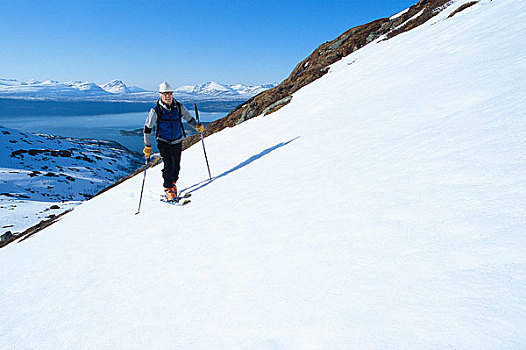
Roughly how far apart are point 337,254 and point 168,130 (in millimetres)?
6048

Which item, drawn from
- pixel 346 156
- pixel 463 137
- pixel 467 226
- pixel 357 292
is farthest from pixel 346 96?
pixel 357 292

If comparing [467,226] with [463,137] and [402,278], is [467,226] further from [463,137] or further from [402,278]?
[463,137]

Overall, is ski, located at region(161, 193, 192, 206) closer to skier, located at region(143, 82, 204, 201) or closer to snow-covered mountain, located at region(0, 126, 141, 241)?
skier, located at region(143, 82, 204, 201)

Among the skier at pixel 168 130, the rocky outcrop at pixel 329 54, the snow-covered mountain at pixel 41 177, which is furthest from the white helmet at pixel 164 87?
the snow-covered mountain at pixel 41 177

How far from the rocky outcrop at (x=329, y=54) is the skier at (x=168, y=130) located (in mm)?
9741

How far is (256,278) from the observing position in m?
2.70

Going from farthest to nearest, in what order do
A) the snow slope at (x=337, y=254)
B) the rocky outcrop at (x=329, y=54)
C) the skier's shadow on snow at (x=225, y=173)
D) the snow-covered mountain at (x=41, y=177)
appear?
the snow-covered mountain at (x=41, y=177), the rocky outcrop at (x=329, y=54), the skier's shadow on snow at (x=225, y=173), the snow slope at (x=337, y=254)

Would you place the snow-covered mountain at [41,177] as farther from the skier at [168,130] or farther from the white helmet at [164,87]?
the white helmet at [164,87]

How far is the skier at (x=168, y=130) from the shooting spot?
693 cm

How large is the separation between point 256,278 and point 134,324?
1.25 meters

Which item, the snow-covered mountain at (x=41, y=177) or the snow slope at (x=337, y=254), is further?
the snow-covered mountain at (x=41, y=177)

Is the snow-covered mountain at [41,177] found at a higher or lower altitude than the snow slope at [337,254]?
lower

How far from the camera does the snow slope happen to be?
6.04 feet

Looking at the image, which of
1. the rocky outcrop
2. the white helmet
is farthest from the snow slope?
the rocky outcrop
